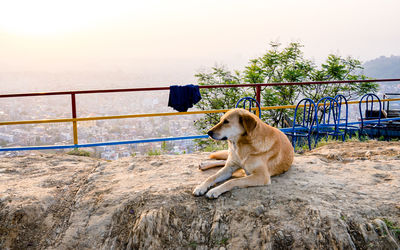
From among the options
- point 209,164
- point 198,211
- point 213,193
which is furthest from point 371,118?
point 198,211

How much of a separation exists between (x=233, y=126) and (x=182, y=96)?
124 inches

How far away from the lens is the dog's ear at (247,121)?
3932 mm

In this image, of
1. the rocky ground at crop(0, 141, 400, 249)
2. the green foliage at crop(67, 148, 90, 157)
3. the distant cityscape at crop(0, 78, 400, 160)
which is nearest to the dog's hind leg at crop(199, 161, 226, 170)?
the rocky ground at crop(0, 141, 400, 249)

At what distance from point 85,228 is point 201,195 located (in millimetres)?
1290

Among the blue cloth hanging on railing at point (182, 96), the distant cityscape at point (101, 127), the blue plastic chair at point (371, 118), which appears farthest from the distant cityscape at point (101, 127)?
the blue plastic chair at point (371, 118)

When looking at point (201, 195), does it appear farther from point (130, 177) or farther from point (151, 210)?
point (130, 177)

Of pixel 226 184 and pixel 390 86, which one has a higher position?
pixel 390 86

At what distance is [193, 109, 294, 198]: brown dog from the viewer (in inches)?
151

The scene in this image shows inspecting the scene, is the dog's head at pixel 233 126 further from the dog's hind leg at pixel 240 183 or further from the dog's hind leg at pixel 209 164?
the dog's hind leg at pixel 209 164

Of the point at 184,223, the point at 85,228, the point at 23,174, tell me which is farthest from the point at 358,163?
the point at 23,174

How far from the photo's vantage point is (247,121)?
12.9ft

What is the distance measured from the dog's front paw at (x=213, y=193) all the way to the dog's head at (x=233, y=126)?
605mm

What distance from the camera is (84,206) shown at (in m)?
3.88

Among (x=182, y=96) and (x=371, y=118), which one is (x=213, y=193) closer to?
(x=182, y=96)
